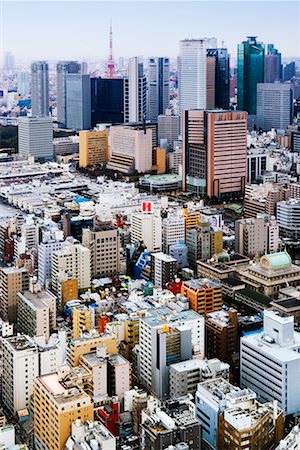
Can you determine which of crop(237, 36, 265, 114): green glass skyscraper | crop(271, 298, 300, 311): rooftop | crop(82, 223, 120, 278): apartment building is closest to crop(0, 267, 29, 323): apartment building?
crop(82, 223, 120, 278): apartment building

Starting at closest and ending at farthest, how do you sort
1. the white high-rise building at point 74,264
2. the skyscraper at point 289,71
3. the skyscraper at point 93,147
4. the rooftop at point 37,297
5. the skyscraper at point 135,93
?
the rooftop at point 37,297
the white high-rise building at point 74,264
the skyscraper at point 93,147
the skyscraper at point 135,93
the skyscraper at point 289,71

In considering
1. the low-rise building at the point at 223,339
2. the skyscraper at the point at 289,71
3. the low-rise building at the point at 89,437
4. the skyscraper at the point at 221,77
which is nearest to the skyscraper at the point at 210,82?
the skyscraper at the point at 221,77

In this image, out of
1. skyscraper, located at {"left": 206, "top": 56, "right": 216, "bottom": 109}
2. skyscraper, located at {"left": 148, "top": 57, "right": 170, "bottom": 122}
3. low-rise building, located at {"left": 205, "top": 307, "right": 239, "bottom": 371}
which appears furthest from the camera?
skyscraper, located at {"left": 148, "top": 57, "right": 170, "bottom": 122}

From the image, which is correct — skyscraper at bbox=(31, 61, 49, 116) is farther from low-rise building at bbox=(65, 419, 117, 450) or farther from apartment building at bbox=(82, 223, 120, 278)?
low-rise building at bbox=(65, 419, 117, 450)

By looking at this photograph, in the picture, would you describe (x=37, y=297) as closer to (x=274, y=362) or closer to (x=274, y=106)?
(x=274, y=362)

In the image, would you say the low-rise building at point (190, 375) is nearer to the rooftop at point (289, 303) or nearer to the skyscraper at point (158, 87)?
the rooftop at point (289, 303)
